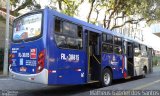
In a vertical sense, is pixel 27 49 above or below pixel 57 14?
below

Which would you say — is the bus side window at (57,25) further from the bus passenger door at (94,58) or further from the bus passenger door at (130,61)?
the bus passenger door at (130,61)

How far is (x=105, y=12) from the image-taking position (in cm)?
2989

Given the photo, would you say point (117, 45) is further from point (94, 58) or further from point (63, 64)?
point (63, 64)

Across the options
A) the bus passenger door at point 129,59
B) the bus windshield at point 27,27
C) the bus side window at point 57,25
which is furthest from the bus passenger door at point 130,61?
the bus windshield at point 27,27

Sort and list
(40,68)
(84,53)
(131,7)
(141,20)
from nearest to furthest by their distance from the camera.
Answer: (40,68), (84,53), (131,7), (141,20)

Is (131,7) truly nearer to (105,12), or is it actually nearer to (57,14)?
(105,12)

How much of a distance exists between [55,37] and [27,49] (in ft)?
3.70

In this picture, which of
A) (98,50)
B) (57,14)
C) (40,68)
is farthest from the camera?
(98,50)

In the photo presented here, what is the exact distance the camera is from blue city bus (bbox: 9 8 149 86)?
10250 mm

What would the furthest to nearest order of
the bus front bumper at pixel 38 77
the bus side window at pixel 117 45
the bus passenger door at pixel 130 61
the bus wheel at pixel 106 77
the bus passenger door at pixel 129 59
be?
the bus passenger door at pixel 130 61 < the bus passenger door at pixel 129 59 < the bus side window at pixel 117 45 < the bus wheel at pixel 106 77 < the bus front bumper at pixel 38 77

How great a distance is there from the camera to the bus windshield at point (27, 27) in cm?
1069

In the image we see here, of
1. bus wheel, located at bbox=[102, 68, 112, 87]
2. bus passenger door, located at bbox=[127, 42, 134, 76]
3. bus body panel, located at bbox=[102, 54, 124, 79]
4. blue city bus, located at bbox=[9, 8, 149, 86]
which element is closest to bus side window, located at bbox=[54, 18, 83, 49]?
blue city bus, located at bbox=[9, 8, 149, 86]

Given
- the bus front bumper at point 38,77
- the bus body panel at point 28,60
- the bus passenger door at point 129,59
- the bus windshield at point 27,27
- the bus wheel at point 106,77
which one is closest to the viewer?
the bus front bumper at point 38,77

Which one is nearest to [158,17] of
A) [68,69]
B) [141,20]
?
[141,20]
